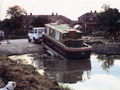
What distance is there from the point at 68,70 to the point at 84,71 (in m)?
1.06

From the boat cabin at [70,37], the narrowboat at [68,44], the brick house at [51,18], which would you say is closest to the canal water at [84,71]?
the narrowboat at [68,44]

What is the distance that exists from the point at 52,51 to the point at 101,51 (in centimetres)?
452

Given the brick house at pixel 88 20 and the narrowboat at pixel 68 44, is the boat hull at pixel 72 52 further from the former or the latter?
the brick house at pixel 88 20

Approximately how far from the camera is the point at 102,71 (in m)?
18.8

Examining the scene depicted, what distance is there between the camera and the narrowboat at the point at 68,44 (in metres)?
22.1

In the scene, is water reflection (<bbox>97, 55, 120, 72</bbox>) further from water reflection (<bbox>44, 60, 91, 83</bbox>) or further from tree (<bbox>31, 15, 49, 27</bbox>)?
tree (<bbox>31, 15, 49, 27</bbox>)

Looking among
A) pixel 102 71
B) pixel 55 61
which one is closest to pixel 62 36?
pixel 55 61

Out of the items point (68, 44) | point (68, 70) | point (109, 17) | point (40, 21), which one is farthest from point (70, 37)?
point (40, 21)

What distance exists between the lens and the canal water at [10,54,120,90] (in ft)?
49.0

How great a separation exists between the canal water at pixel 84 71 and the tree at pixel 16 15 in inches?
781

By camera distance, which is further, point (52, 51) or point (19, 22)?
point (19, 22)

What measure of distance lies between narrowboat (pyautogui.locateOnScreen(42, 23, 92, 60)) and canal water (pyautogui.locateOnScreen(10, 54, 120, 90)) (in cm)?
54

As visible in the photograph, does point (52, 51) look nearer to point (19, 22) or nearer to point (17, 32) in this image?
point (17, 32)

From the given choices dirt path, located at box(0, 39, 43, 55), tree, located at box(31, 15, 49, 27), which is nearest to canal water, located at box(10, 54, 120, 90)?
dirt path, located at box(0, 39, 43, 55)
